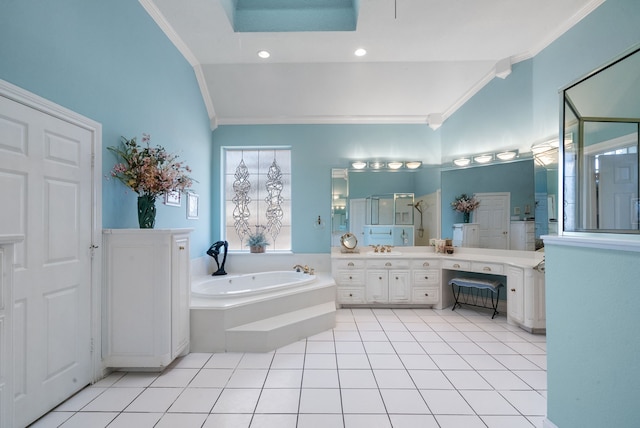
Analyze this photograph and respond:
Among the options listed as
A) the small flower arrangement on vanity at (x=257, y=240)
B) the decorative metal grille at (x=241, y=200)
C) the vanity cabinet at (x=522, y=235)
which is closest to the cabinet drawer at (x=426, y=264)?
the vanity cabinet at (x=522, y=235)

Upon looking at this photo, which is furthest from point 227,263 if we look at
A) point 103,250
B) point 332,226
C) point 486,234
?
point 486,234

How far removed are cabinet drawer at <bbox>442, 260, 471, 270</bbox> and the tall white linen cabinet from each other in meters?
3.50

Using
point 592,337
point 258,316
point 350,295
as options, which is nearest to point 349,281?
point 350,295

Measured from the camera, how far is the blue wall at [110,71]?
171 centimetres

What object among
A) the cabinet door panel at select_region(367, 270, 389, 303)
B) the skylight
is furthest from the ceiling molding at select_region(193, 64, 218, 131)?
the cabinet door panel at select_region(367, 270, 389, 303)

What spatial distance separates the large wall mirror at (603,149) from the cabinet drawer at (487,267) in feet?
6.87

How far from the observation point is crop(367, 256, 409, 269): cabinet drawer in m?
4.08

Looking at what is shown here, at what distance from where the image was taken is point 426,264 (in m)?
4.08

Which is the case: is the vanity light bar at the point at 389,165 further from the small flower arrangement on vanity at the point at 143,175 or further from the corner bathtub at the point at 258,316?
the small flower arrangement on vanity at the point at 143,175

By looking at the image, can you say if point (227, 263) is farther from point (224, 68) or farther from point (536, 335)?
point (536, 335)

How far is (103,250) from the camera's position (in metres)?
2.25

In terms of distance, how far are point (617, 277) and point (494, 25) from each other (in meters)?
2.78

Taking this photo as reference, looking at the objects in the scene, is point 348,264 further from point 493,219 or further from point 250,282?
point 493,219

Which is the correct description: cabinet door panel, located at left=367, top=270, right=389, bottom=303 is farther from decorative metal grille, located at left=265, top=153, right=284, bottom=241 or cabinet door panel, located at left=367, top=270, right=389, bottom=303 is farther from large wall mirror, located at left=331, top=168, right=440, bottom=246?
decorative metal grille, located at left=265, top=153, right=284, bottom=241
